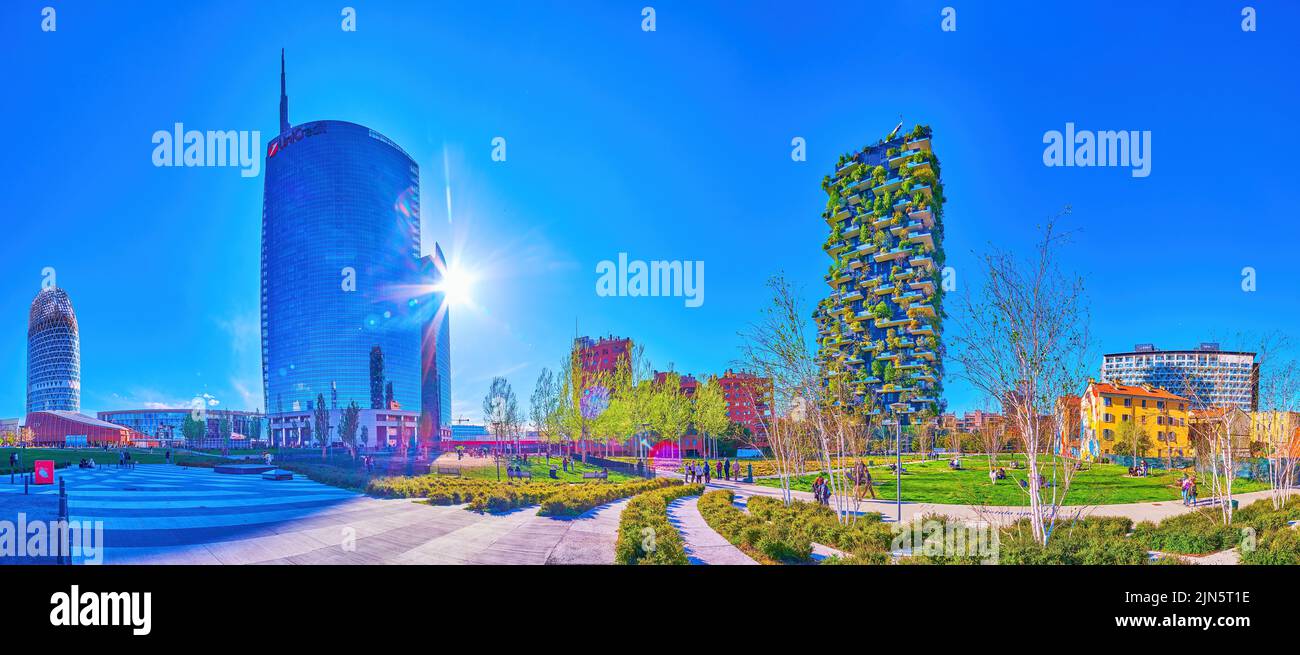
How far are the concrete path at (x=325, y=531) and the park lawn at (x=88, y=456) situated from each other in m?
7.87

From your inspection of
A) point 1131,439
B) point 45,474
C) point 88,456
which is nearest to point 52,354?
point 45,474

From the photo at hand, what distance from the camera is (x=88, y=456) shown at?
78.5 ft

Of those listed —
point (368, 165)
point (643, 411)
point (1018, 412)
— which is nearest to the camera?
point (1018, 412)

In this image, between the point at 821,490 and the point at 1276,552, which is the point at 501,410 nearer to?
the point at 821,490

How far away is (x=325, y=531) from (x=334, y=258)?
228ft

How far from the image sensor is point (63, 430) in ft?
74.8

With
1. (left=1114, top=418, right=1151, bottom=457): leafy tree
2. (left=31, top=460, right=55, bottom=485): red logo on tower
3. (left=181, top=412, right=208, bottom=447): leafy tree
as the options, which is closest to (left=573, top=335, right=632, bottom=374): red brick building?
(left=31, top=460, right=55, bottom=485): red logo on tower

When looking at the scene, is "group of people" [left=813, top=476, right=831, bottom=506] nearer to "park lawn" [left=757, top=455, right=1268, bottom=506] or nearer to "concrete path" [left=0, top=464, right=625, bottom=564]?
"park lawn" [left=757, top=455, right=1268, bottom=506]

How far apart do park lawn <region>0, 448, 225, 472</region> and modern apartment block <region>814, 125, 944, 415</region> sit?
153 feet

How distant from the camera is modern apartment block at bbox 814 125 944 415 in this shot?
144 ft

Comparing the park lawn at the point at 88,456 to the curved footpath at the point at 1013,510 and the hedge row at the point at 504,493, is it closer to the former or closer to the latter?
the hedge row at the point at 504,493
